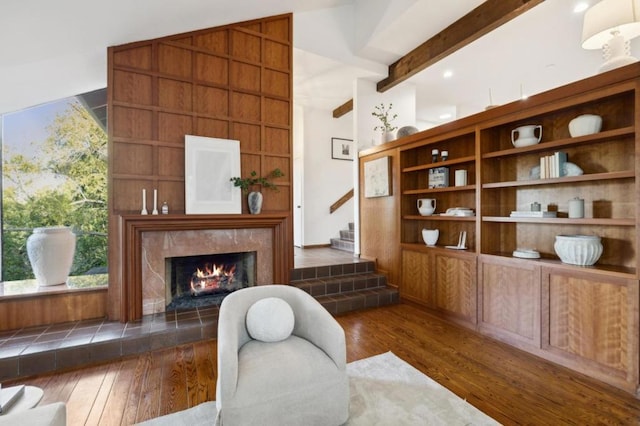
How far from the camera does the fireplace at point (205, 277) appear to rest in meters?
3.10

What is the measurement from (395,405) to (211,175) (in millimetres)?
2767

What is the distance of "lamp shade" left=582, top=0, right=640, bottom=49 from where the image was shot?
1882 millimetres

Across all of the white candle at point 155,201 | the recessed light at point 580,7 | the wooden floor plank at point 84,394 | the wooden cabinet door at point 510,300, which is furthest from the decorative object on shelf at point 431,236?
the wooden floor plank at point 84,394

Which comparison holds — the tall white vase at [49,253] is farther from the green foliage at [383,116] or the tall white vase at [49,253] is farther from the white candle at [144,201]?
the green foliage at [383,116]

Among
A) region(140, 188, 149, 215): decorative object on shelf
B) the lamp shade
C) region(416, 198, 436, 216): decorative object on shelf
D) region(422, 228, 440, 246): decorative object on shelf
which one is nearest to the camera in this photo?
the lamp shade

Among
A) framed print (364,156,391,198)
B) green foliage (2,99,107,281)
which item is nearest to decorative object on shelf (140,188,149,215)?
green foliage (2,99,107,281)

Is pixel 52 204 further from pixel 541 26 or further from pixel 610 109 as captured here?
pixel 541 26

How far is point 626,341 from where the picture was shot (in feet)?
6.24

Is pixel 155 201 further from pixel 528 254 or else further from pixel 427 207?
pixel 528 254

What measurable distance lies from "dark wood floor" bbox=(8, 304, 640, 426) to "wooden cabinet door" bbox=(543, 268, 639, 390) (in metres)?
0.13

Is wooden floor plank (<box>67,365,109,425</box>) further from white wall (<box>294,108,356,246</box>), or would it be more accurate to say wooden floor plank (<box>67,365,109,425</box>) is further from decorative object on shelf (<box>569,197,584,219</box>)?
white wall (<box>294,108,356,246</box>)

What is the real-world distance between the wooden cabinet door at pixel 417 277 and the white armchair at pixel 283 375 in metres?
Result: 2.13

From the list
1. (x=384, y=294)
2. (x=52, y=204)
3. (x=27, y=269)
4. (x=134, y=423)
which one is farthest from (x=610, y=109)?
(x=27, y=269)

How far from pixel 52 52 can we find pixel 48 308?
2410 millimetres
